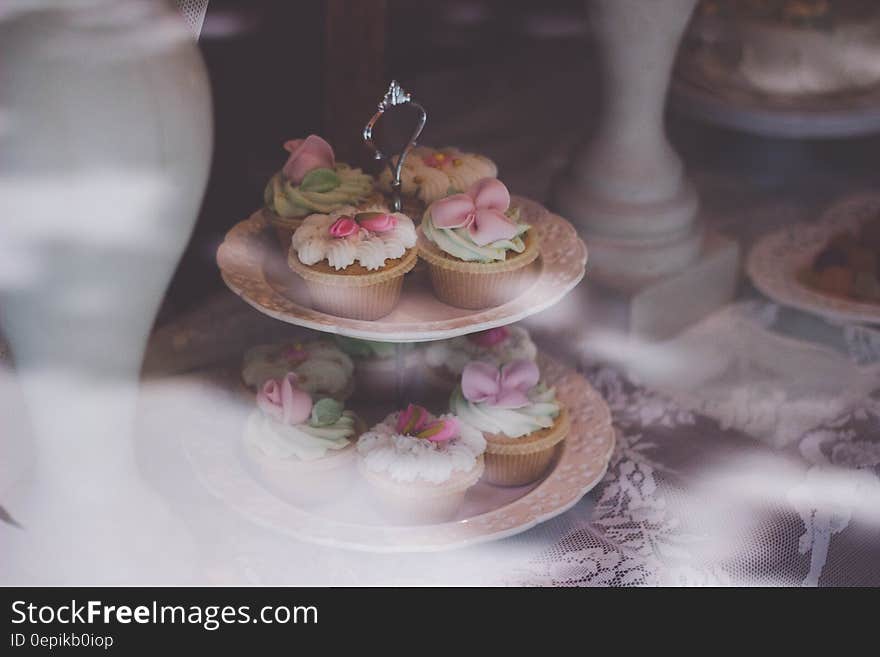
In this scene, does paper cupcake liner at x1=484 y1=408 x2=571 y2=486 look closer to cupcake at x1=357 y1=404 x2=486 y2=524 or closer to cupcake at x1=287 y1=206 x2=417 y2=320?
cupcake at x1=357 y1=404 x2=486 y2=524

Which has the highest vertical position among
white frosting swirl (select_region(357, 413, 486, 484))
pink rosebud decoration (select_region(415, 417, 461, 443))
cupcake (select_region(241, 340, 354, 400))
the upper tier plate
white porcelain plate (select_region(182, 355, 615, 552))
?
the upper tier plate

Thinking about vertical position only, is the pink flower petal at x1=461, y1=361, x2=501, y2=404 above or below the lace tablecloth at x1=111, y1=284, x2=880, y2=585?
above

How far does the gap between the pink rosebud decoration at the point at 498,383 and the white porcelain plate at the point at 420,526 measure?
0.10 metres

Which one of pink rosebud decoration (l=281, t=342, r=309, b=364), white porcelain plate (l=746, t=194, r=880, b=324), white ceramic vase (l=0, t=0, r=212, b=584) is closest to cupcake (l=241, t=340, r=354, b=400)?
pink rosebud decoration (l=281, t=342, r=309, b=364)

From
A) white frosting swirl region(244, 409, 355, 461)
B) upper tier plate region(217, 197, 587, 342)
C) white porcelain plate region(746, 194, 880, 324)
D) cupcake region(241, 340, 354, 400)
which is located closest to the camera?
upper tier plate region(217, 197, 587, 342)

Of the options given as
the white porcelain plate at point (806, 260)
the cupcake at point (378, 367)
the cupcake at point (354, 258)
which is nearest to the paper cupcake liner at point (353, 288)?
the cupcake at point (354, 258)

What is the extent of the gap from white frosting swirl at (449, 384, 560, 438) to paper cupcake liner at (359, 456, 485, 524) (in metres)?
0.05

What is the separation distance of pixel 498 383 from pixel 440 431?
0.11 metres

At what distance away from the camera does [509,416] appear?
1.21 meters

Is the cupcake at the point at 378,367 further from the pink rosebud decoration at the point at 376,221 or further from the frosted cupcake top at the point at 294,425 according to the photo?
the pink rosebud decoration at the point at 376,221

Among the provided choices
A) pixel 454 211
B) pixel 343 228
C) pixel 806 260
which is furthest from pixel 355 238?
pixel 806 260

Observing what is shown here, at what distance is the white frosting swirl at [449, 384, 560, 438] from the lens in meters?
1.20

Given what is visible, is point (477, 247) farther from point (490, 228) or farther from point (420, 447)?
point (420, 447)
